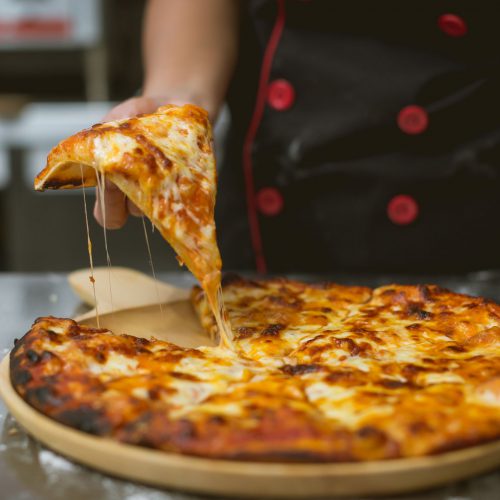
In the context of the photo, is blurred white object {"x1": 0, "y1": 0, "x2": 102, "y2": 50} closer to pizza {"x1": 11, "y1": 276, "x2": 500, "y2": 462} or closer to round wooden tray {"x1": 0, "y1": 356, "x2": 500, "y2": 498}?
pizza {"x1": 11, "y1": 276, "x2": 500, "y2": 462}

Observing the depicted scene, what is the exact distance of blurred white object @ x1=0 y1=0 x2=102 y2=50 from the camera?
3.84 metres

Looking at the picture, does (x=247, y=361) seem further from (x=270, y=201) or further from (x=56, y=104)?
(x=56, y=104)

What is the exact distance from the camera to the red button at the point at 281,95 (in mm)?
1964

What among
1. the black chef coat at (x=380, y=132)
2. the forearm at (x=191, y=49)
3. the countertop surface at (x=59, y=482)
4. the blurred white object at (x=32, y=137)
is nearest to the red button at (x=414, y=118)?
the black chef coat at (x=380, y=132)

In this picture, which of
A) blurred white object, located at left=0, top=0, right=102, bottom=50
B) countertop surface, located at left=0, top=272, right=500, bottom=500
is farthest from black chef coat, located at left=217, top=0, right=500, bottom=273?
blurred white object, located at left=0, top=0, right=102, bottom=50

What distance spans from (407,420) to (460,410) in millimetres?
87

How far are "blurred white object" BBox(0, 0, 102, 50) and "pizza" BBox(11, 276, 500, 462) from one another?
2.70m

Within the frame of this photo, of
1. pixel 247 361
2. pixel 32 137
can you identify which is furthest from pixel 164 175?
pixel 32 137

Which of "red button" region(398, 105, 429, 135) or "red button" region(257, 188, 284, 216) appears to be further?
"red button" region(257, 188, 284, 216)

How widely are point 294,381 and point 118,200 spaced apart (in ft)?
1.83

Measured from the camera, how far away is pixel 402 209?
6.29 feet

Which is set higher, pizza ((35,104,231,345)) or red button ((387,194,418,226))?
pizza ((35,104,231,345))

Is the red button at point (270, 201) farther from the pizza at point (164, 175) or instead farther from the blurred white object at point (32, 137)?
the blurred white object at point (32, 137)

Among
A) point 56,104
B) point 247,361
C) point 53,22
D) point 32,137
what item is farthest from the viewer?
point 56,104
